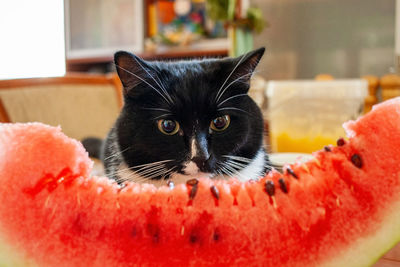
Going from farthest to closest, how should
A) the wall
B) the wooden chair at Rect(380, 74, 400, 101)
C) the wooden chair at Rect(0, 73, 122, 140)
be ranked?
the wall → the wooden chair at Rect(380, 74, 400, 101) → the wooden chair at Rect(0, 73, 122, 140)

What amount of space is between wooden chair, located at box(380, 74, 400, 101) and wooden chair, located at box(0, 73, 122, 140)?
1.97 metres

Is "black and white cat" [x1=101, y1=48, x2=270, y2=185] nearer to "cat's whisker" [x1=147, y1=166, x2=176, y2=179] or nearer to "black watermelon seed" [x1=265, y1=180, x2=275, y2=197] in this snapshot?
"cat's whisker" [x1=147, y1=166, x2=176, y2=179]

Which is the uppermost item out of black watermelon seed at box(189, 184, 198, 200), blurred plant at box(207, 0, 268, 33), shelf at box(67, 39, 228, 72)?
blurred plant at box(207, 0, 268, 33)

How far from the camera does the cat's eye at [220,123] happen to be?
0.90 meters

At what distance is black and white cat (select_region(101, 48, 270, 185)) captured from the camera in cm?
86

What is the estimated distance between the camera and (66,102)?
7.60ft

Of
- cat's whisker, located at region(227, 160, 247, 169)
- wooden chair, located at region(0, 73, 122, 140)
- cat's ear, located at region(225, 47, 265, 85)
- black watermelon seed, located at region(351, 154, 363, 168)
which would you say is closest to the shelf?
wooden chair, located at region(0, 73, 122, 140)

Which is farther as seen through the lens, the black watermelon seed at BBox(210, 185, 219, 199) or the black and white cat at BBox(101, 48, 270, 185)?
the black and white cat at BBox(101, 48, 270, 185)

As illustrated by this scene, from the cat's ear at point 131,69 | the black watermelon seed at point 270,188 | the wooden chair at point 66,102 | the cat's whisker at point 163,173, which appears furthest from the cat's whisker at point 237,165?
the wooden chair at point 66,102

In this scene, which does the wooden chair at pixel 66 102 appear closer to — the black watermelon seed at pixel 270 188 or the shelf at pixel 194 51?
the shelf at pixel 194 51

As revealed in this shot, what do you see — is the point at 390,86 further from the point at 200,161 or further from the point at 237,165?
the point at 200,161

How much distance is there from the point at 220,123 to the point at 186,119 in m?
0.10

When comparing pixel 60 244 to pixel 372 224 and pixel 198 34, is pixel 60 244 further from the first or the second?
pixel 198 34

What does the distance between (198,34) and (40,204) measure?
339 centimetres
